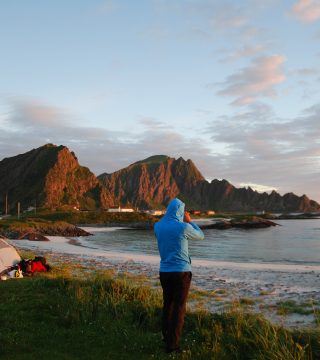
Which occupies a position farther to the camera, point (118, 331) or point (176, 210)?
point (118, 331)

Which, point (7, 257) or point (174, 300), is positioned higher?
point (174, 300)

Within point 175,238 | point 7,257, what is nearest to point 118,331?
point 175,238

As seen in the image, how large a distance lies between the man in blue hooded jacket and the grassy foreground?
1.65 ft

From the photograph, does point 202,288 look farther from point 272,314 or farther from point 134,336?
point 134,336

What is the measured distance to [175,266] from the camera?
26.6 ft

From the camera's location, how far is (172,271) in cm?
811

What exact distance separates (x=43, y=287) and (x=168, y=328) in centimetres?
657

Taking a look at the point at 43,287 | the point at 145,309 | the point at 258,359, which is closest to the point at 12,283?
the point at 43,287

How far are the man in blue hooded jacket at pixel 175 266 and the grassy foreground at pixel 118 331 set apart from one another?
0.50 meters

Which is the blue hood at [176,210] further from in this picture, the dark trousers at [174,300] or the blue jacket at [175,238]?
the dark trousers at [174,300]

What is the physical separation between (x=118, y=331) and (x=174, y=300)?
1988 millimetres

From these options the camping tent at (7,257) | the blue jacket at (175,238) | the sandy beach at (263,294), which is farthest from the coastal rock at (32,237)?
the blue jacket at (175,238)

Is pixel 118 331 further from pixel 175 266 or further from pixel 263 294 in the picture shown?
pixel 263 294

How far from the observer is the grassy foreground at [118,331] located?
795 centimetres
